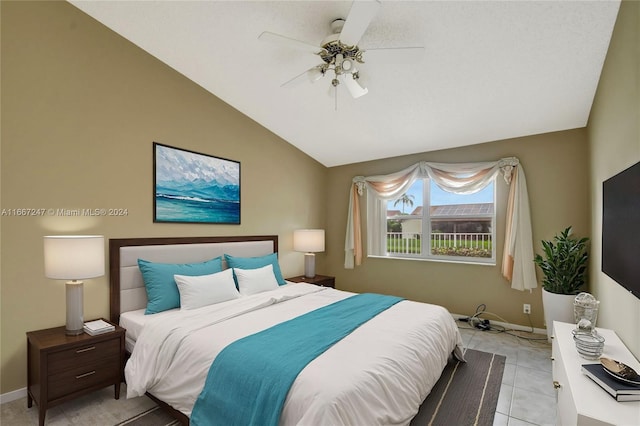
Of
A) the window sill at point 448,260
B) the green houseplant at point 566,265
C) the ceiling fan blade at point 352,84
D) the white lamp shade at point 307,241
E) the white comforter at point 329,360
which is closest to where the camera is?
the white comforter at point 329,360

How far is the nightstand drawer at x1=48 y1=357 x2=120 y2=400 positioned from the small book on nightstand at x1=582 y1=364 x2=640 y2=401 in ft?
9.68

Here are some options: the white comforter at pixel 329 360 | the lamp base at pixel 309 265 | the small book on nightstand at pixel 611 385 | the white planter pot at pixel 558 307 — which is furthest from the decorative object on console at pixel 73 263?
the white planter pot at pixel 558 307

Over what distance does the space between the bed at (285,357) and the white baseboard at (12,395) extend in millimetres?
721

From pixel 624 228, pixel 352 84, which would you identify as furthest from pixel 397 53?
pixel 624 228

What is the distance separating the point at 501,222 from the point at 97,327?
4.36m

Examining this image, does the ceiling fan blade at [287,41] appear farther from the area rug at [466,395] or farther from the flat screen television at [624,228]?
the area rug at [466,395]

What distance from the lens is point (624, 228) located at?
65.4 inches

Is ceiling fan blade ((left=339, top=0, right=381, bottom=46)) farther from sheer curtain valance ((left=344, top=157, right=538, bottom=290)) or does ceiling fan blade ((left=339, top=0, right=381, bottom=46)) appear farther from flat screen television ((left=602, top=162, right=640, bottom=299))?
sheer curtain valance ((left=344, top=157, right=538, bottom=290))

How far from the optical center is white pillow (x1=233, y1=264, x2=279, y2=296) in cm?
331

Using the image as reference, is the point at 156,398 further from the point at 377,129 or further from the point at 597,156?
the point at 597,156

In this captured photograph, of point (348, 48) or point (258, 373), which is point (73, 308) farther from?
point (348, 48)

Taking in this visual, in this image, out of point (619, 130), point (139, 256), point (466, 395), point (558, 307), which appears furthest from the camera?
point (558, 307)

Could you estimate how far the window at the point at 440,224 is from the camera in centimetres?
421

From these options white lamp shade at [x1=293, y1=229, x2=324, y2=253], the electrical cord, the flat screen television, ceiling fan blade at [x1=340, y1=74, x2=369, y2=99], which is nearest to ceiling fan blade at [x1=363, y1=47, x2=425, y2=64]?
ceiling fan blade at [x1=340, y1=74, x2=369, y2=99]
